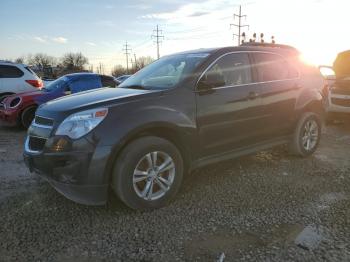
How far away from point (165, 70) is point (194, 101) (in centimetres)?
89

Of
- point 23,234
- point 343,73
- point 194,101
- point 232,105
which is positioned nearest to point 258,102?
point 232,105

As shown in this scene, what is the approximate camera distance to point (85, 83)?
10219 mm

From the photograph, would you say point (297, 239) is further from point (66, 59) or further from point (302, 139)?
point (66, 59)

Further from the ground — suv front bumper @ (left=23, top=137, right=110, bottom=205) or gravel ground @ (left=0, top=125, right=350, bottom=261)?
suv front bumper @ (left=23, top=137, right=110, bottom=205)

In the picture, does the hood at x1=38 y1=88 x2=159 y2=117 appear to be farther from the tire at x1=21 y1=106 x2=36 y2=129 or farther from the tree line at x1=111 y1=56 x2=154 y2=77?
the tree line at x1=111 y1=56 x2=154 y2=77

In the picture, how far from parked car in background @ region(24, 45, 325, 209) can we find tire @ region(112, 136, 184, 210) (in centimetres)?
1

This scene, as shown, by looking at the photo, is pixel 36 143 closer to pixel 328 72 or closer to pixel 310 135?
pixel 310 135

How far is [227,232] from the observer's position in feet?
11.6

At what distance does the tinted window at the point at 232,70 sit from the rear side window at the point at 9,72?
8964 mm

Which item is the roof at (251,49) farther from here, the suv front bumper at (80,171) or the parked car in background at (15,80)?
the parked car in background at (15,80)

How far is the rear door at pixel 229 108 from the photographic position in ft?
14.6

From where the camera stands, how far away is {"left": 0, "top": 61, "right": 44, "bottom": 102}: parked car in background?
38.2 feet

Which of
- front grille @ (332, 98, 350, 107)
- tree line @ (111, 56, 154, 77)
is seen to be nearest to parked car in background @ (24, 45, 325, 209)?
front grille @ (332, 98, 350, 107)

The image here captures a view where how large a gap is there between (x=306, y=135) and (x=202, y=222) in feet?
10.4
